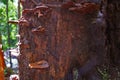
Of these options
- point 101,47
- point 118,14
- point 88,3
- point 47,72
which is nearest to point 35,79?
point 47,72

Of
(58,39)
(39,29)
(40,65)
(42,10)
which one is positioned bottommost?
(40,65)

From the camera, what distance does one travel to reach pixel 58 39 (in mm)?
2564

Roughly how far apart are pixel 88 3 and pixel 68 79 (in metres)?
0.85

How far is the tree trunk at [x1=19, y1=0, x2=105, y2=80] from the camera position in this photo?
2.54m

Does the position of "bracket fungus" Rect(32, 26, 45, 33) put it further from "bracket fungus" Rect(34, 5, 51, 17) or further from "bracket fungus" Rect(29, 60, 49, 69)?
"bracket fungus" Rect(29, 60, 49, 69)

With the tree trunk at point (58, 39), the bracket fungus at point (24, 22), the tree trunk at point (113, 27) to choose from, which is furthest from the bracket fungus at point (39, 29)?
the tree trunk at point (113, 27)

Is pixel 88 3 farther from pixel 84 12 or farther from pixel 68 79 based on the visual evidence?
pixel 68 79

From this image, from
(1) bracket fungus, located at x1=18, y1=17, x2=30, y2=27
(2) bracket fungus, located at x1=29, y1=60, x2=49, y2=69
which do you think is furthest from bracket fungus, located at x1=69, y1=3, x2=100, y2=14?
(2) bracket fungus, located at x1=29, y1=60, x2=49, y2=69

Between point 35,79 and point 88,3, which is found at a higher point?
point 88,3

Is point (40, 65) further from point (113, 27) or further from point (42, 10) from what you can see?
point (113, 27)

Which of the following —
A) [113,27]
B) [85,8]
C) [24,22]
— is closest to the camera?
[85,8]

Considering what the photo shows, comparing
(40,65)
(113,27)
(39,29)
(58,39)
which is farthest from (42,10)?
(113,27)

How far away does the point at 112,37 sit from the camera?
2854 millimetres

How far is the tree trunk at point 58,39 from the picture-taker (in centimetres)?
254
